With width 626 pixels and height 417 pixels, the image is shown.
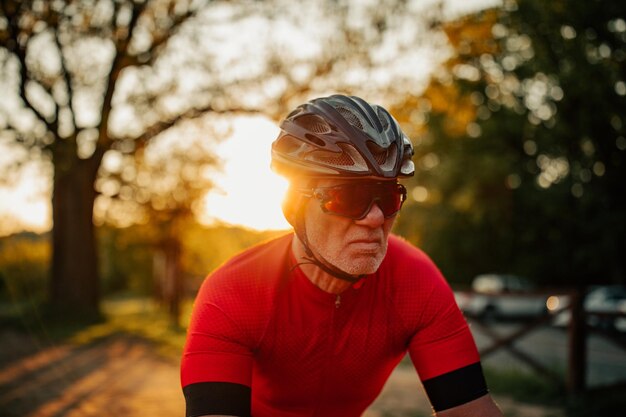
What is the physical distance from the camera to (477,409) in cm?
214

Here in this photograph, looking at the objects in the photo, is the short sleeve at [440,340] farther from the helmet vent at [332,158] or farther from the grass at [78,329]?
the grass at [78,329]

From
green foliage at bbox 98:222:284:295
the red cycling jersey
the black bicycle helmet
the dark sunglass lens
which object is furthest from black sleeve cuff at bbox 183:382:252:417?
green foliage at bbox 98:222:284:295

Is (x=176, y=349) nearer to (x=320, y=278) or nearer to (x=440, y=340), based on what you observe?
(x=320, y=278)

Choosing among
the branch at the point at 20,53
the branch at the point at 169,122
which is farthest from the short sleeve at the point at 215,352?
the branch at the point at 169,122

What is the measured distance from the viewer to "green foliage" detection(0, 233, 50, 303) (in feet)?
82.2

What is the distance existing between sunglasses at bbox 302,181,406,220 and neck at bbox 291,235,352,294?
0.86 ft

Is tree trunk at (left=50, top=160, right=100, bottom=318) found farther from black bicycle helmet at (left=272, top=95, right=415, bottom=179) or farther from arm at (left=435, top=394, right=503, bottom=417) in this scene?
arm at (left=435, top=394, right=503, bottom=417)

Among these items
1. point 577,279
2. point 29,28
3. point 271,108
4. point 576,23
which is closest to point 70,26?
point 29,28

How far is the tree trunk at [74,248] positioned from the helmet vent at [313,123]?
52.5 feet

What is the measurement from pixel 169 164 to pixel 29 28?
5639 mm

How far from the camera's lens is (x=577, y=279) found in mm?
34125

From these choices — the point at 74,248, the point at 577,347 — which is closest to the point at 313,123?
the point at 577,347

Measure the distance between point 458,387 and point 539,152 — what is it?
2951 centimetres

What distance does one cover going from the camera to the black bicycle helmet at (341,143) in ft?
7.21
